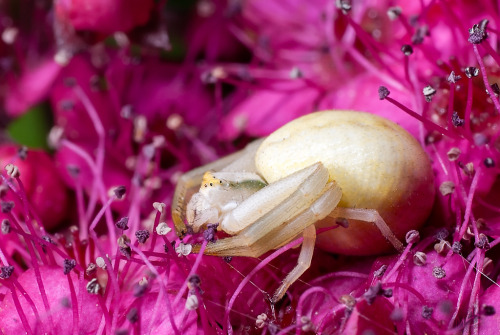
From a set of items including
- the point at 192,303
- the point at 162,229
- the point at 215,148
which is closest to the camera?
the point at 192,303

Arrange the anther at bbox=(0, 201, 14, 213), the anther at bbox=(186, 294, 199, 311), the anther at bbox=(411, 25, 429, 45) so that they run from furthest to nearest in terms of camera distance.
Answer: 1. the anther at bbox=(411, 25, 429, 45)
2. the anther at bbox=(0, 201, 14, 213)
3. the anther at bbox=(186, 294, 199, 311)

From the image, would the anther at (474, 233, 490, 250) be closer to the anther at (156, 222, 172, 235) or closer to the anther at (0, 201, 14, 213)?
the anther at (156, 222, 172, 235)

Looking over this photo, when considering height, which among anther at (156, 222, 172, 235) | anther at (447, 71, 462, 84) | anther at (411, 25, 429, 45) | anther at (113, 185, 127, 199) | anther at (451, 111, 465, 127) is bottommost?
anther at (156, 222, 172, 235)

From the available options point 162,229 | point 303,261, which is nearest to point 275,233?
point 303,261

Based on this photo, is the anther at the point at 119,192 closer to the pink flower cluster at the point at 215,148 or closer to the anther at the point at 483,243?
the pink flower cluster at the point at 215,148

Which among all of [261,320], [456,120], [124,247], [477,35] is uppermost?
[477,35]

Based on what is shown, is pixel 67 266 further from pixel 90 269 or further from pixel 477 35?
pixel 477 35

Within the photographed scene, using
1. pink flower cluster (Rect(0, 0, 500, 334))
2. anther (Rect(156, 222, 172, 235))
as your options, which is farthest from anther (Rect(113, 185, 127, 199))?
anther (Rect(156, 222, 172, 235))
